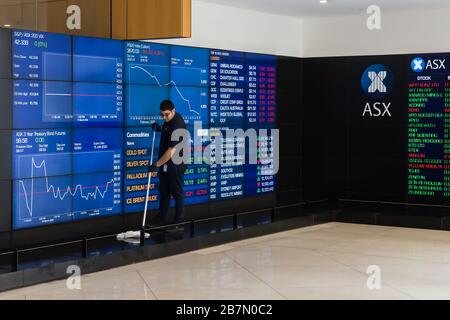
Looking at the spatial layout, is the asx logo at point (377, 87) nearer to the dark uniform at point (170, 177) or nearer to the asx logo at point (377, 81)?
the asx logo at point (377, 81)

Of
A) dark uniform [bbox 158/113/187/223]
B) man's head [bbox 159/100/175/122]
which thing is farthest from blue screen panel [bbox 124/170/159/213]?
Result: man's head [bbox 159/100/175/122]

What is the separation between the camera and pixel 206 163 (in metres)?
10.6

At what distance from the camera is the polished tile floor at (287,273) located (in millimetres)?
6715

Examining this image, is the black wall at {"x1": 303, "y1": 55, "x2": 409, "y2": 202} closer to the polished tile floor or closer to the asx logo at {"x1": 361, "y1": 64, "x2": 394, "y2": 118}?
the asx logo at {"x1": 361, "y1": 64, "x2": 394, "y2": 118}

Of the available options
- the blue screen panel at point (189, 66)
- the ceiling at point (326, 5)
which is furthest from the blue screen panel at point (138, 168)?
the ceiling at point (326, 5)

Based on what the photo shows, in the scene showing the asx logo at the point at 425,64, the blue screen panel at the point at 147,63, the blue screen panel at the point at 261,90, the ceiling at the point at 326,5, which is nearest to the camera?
the blue screen panel at the point at 147,63

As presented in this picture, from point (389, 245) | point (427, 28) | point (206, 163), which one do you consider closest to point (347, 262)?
point (389, 245)

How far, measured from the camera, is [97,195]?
901cm

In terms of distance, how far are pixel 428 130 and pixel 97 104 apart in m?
5.22

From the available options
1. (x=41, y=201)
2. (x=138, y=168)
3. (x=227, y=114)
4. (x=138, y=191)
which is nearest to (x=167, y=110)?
(x=138, y=168)

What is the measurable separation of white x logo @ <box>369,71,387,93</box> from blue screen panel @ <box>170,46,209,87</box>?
294 cm

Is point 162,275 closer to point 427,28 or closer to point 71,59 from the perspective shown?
point 71,59

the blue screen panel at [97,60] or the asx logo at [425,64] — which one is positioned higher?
the asx logo at [425,64]

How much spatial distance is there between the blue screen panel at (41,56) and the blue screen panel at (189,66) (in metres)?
1.83
